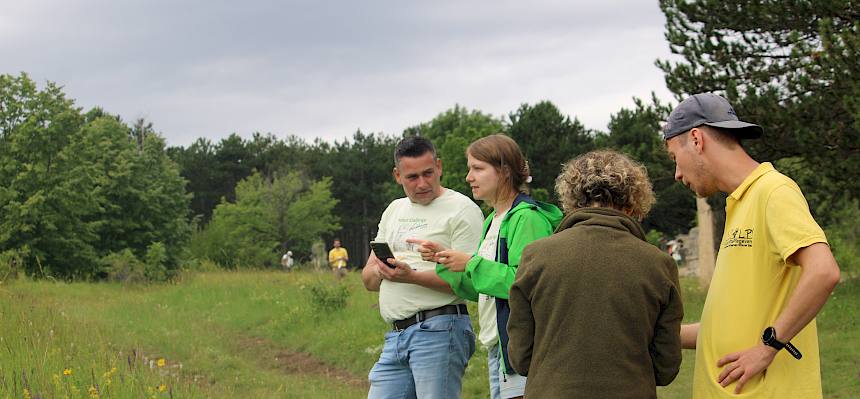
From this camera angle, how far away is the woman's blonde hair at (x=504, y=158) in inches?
164

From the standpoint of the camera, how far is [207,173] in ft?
260

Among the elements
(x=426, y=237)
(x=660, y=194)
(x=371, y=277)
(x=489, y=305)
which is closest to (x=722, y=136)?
(x=489, y=305)

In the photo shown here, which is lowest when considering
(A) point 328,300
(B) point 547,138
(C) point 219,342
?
(C) point 219,342

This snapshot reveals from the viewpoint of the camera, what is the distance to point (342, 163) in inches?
2992

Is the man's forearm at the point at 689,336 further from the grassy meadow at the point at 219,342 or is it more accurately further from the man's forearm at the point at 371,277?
the grassy meadow at the point at 219,342

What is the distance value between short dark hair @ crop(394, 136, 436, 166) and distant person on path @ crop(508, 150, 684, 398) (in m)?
1.52

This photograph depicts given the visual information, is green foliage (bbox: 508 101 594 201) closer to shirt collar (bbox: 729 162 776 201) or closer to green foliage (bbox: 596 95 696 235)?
green foliage (bbox: 596 95 696 235)

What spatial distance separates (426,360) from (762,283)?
194cm

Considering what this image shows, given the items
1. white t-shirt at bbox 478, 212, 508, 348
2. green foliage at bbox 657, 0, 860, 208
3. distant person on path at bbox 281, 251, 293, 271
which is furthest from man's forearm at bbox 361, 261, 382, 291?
distant person on path at bbox 281, 251, 293, 271

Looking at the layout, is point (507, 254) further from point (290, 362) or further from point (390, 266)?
point (290, 362)

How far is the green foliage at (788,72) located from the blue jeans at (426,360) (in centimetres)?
838

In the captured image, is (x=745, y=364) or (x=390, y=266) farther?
(x=390, y=266)

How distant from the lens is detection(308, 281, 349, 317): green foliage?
1545 centimetres

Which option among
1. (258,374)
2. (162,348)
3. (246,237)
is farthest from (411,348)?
(246,237)
